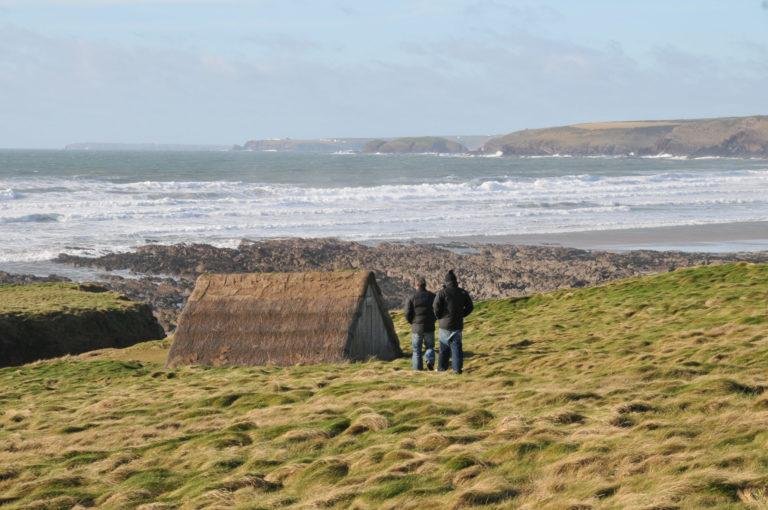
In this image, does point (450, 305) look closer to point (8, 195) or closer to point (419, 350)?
point (419, 350)

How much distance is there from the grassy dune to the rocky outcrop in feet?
65.1

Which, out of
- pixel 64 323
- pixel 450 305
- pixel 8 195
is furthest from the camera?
pixel 8 195

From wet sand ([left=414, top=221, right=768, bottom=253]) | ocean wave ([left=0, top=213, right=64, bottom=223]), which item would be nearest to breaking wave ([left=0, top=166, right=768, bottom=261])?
ocean wave ([left=0, top=213, right=64, bottom=223])

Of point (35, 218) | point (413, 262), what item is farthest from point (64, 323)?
point (35, 218)

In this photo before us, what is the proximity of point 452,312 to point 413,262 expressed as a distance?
29.1 metres

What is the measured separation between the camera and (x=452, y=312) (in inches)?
711

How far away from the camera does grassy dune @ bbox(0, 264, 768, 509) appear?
996 centimetres

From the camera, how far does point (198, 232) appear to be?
61.7 meters

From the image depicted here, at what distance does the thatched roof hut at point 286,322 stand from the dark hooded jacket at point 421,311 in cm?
258

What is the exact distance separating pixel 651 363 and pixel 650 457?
22.1 feet

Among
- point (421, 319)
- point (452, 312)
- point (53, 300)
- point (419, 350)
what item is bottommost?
point (53, 300)

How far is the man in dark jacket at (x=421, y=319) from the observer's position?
18.9m

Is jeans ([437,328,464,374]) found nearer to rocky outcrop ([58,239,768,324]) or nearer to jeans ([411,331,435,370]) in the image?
jeans ([411,331,435,370])

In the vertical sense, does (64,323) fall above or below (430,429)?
below
